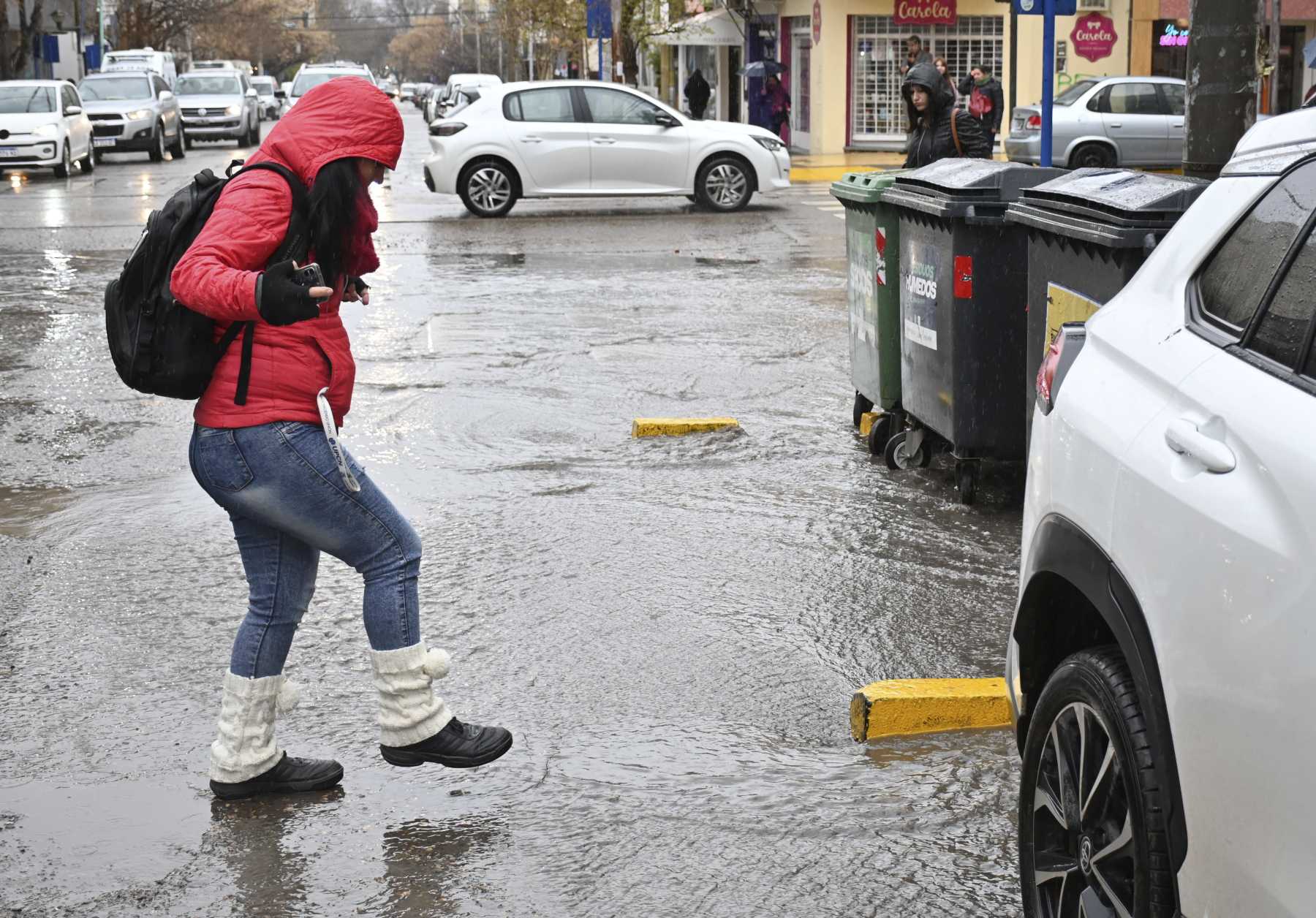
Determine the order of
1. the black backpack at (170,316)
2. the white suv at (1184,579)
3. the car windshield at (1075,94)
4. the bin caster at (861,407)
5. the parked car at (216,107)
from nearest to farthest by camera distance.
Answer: the white suv at (1184,579)
the black backpack at (170,316)
the bin caster at (861,407)
the car windshield at (1075,94)
the parked car at (216,107)

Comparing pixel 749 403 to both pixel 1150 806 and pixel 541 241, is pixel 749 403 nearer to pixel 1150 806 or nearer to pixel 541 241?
pixel 1150 806

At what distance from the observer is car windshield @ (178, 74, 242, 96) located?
1699 inches

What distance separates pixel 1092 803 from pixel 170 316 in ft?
7.41

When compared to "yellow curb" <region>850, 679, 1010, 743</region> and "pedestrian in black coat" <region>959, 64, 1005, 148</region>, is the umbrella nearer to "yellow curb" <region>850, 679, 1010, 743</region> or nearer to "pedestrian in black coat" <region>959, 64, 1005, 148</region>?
"pedestrian in black coat" <region>959, 64, 1005, 148</region>

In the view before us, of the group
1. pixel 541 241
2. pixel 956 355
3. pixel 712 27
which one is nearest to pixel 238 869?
pixel 956 355

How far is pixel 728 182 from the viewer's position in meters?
21.6

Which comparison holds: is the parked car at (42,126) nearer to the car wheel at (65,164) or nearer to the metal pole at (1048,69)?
the car wheel at (65,164)

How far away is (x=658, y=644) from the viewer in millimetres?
5355

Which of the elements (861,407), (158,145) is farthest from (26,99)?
(861,407)

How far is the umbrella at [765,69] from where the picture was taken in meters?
35.9

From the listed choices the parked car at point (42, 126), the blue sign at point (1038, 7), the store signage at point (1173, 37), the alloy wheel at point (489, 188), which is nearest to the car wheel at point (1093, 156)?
the store signage at point (1173, 37)

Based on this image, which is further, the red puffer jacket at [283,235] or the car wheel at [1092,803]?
the red puffer jacket at [283,235]

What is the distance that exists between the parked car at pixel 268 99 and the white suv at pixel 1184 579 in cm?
6294

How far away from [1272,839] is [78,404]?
27.5ft
